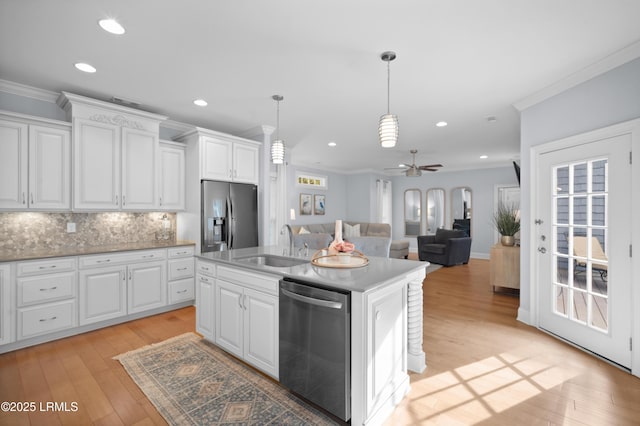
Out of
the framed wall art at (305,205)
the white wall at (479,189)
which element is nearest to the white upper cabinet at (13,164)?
the framed wall art at (305,205)

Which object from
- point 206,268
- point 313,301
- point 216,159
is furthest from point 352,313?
point 216,159

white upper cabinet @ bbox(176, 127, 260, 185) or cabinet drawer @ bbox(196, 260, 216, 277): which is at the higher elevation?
white upper cabinet @ bbox(176, 127, 260, 185)

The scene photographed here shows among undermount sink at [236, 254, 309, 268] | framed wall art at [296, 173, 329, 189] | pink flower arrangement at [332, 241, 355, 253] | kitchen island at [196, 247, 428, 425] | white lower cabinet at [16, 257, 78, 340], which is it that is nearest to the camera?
kitchen island at [196, 247, 428, 425]

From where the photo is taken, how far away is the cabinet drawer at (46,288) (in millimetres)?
2868

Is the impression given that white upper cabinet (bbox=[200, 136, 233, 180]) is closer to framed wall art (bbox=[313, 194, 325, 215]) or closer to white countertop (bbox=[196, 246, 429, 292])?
white countertop (bbox=[196, 246, 429, 292])

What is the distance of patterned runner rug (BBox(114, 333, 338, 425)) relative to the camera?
188 centimetres

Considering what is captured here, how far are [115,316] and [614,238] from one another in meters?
5.05

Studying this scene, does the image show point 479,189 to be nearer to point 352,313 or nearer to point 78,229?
point 352,313

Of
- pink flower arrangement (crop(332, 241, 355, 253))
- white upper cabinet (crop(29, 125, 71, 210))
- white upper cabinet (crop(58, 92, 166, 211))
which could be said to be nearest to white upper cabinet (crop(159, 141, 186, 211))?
white upper cabinet (crop(58, 92, 166, 211))

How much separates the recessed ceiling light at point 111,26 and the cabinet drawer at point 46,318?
2.68 m

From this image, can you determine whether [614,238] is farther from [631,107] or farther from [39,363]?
[39,363]

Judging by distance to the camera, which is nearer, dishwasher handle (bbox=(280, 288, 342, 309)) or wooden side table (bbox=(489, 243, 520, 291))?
dishwasher handle (bbox=(280, 288, 342, 309))

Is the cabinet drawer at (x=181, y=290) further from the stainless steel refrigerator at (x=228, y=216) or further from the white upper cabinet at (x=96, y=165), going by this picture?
the white upper cabinet at (x=96, y=165)

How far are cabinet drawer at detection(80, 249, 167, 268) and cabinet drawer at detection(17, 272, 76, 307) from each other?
17cm
